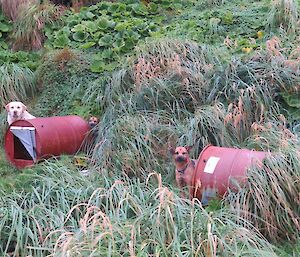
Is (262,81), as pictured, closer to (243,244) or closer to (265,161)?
(265,161)

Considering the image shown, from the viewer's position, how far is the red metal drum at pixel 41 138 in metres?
6.12

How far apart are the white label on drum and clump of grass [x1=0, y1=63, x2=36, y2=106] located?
406cm

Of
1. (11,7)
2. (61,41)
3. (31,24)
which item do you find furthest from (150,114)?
(11,7)

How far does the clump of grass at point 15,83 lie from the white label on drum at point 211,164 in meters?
4.06

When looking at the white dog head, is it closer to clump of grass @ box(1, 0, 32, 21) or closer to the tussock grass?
the tussock grass

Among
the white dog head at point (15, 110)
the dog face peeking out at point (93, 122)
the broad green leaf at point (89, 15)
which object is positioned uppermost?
the broad green leaf at point (89, 15)

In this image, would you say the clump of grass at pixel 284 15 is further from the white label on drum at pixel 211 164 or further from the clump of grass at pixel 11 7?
the clump of grass at pixel 11 7

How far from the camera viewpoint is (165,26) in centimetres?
884

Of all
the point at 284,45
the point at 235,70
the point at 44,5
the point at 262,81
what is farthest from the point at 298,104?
the point at 44,5

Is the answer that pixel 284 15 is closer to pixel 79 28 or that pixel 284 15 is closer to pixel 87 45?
pixel 87 45

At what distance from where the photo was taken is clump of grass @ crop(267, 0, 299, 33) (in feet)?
25.3

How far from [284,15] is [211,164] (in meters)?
4.09

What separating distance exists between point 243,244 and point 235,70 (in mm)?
3271

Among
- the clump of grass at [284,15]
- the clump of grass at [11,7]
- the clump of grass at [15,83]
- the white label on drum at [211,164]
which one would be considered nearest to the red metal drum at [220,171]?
the white label on drum at [211,164]
